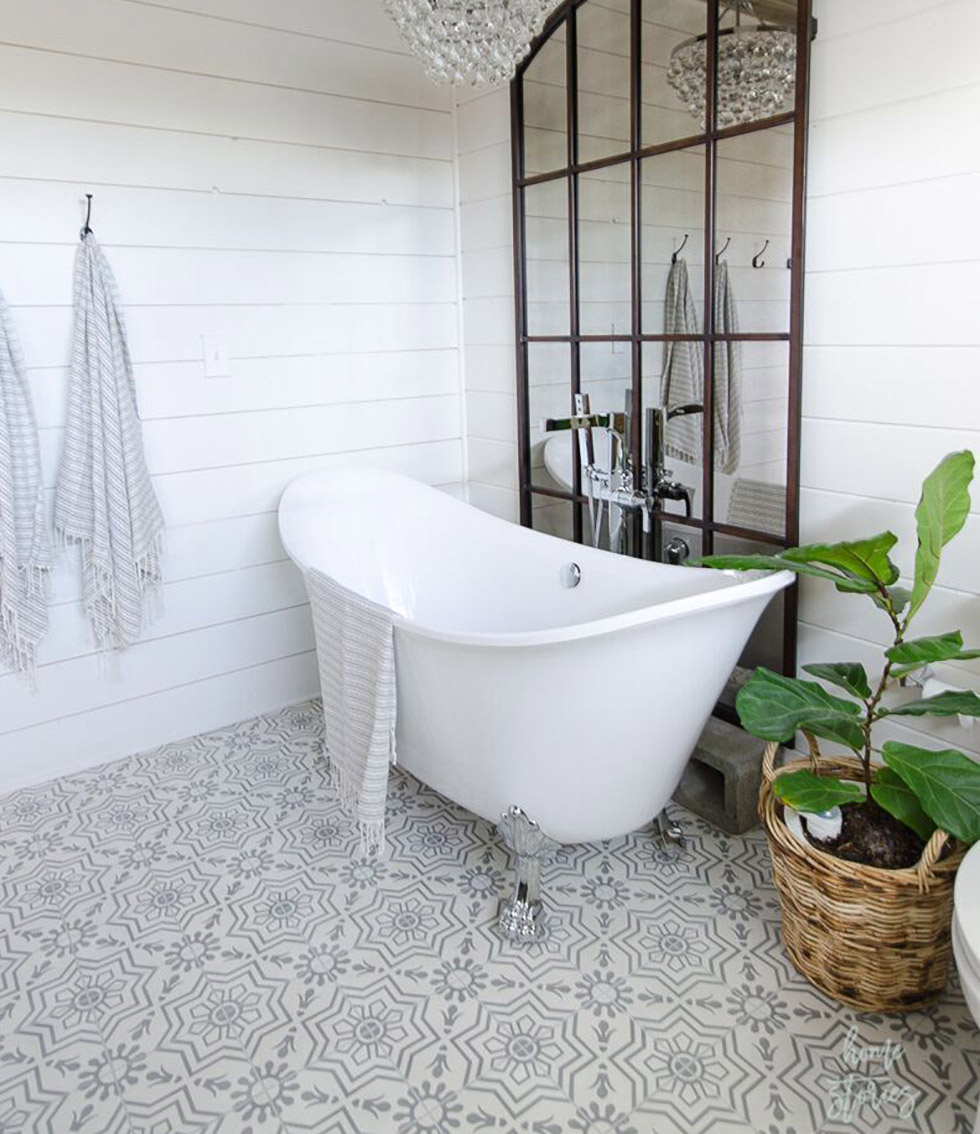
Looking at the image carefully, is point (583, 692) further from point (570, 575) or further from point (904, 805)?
point (570, 575)

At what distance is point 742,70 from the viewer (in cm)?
214

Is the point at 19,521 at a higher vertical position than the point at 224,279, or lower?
lower

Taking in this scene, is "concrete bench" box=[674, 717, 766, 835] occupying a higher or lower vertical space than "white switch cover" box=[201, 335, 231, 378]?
lower

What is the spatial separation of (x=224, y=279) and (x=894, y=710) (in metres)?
2.23

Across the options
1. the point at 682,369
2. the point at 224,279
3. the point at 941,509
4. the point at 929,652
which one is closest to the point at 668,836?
the point at 929,652

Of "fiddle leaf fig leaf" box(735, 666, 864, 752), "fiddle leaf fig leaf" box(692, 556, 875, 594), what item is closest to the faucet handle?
"fiddle leaf fig leaf" box(692, 556, 875, 594)

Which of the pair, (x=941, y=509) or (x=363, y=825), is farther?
(x=363, y=825)

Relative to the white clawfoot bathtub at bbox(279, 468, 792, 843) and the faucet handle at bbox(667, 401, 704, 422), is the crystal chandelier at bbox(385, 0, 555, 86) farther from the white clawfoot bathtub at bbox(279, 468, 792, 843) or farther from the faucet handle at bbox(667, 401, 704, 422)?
the white clawfoot bathtub at bbox(279, 468, 792, 843)

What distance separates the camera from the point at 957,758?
157 centimetres

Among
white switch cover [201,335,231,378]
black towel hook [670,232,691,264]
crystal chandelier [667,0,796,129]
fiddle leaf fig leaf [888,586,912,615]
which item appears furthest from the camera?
white switch cover [201,335,231,378]

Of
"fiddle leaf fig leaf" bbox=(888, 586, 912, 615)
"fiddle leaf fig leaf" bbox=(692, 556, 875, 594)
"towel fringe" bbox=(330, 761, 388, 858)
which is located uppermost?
"fiddle leaf fig leaf" bbox=(692, 556, 875, 594)

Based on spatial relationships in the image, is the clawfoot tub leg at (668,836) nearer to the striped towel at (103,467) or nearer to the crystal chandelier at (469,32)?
the striped towel at (103,467)

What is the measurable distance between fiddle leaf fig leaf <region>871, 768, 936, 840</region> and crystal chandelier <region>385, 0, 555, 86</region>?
63.3 inches

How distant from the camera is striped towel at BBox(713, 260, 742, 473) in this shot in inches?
89.0
